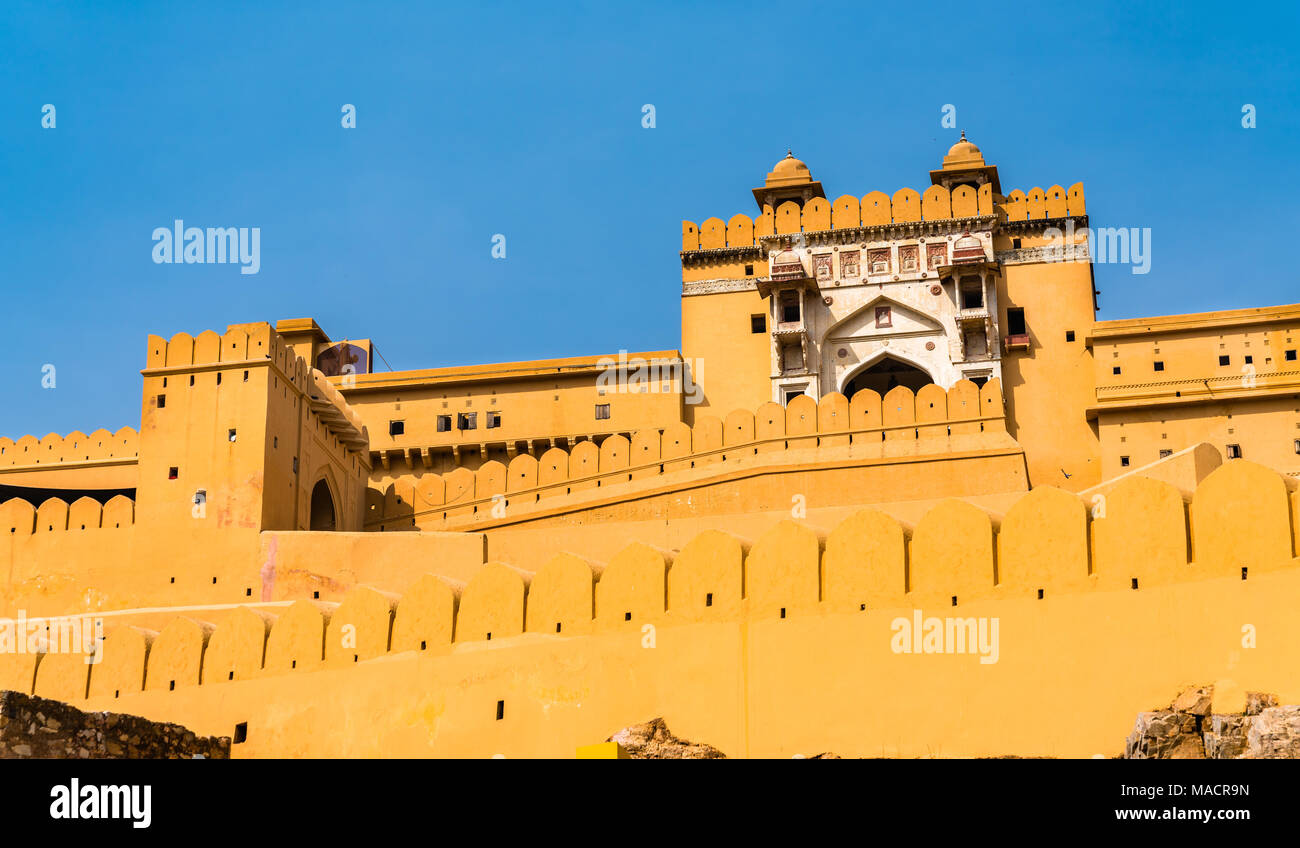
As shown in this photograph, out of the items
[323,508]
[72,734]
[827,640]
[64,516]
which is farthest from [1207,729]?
[323,508]

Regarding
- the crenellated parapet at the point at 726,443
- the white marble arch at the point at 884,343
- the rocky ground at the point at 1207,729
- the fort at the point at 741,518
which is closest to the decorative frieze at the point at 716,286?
the fort at the point at 741,518

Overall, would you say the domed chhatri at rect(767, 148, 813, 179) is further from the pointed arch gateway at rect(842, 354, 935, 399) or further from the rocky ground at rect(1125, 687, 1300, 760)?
the rocky ground at rect(1125, 687, 1300, 760)

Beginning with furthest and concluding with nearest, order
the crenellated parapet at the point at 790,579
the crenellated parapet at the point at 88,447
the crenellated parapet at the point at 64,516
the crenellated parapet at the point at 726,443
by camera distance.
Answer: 1. the crenellated parapet at the point at 88,447
2. the crenellated parapet at the point at 726,443
3. the crenellated parapet at the point at 64,516
4. the crenellated parapet at the point at 790,579

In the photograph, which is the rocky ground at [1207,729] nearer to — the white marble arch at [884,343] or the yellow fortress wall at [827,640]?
the yellow fortress wall at [827,640]

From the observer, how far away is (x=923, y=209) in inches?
1444

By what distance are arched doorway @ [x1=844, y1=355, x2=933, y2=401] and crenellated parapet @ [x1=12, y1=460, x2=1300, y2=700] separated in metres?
18.7

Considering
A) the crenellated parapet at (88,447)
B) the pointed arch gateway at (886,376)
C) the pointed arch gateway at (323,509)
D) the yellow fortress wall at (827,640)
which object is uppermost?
the pointed arch gateway at (886,376)

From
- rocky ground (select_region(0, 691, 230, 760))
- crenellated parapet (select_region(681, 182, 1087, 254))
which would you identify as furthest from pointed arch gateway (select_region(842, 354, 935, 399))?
rocky ground (select_region(0, 691, 230, 760))

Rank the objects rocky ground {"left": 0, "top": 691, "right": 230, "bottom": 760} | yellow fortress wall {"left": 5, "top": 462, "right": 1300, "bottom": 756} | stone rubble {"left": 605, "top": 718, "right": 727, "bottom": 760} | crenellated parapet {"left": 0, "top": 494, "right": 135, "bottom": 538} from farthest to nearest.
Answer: crenellated parapet {"left": 0, "top": 494, "right": 135, "bottom": 538} → stone rubble {"left": 605, "top": 718, "right": 727, "bottom": 760} → yellow fortress wall {"left": 5, "top": 462, "right": 1300, "bottom": 756} → rocky ground {"left": 0, "top": 691, "right": 230, "bottom": 760}

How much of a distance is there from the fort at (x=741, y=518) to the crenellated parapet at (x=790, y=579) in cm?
3

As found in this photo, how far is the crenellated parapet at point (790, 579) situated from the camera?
52.1 ft

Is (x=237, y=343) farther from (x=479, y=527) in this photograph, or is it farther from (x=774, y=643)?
(x=774, y=643)

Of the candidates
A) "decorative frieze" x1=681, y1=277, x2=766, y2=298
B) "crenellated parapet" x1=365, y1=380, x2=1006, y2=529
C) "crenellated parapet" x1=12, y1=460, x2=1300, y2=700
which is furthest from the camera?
"decorative frieze" x1=681, y1=277, x2=766, y2=298

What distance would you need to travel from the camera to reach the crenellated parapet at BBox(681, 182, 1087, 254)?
120ft
